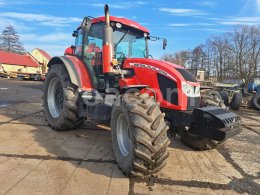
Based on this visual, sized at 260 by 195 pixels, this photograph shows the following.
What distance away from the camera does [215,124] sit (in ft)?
14.9

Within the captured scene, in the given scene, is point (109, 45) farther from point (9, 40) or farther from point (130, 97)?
point (9, 40)

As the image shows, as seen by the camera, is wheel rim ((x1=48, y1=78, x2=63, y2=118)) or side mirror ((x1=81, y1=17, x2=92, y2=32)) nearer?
side mirror ((x1=81, y1=17, x2=92, y2=32))

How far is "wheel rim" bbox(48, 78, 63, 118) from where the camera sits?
7.27 meters

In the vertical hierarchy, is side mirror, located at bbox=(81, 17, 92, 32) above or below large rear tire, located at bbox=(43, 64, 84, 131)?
above

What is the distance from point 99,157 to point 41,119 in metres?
3.68

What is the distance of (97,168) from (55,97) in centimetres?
348

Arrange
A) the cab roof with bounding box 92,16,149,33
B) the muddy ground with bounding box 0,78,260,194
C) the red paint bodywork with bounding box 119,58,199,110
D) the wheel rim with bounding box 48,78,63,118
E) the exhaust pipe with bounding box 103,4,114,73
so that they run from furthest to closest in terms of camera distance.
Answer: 1. the wheel rim with bounding box 48,78,63,118
2. the cab roof with bounding box 92,16,149,33
3. the exhaust pipe with bounding box 103,4,114,73
4. the red paint bodywork with bounding box 119,58,199,110
5. the muddy ground with bounding box 0,78,260,194

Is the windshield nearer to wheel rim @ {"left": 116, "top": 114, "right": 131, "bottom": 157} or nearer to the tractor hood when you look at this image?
the tractor hood

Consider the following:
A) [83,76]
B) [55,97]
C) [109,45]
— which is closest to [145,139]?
[109,45]

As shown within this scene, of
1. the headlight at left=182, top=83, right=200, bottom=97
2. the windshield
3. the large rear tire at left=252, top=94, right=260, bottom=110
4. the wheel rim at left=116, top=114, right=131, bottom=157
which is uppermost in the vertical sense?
the windshield

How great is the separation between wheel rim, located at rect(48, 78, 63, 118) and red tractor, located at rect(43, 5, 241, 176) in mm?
24

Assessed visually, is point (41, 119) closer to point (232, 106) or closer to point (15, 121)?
point (15, 121)

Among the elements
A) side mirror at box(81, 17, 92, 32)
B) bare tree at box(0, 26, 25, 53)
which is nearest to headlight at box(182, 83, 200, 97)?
side mirror at box(81, 17, 92, 32)

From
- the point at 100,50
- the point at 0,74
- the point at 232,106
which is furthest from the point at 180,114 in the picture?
the point at 0,74
